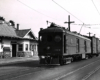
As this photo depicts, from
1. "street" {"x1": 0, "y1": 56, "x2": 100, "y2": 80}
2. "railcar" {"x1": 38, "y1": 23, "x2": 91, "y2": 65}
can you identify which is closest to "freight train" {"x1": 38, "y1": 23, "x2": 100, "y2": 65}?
"railcar" {"x1": 38, "y1": 23, "x2": 91, "y2": 65}

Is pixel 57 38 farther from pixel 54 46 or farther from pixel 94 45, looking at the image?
pixel 94 45

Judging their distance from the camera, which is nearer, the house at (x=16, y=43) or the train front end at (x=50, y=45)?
the train front end at (x=50, y=45)

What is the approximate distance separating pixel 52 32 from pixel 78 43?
6.15 m

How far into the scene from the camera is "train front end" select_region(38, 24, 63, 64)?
1717 centimetres

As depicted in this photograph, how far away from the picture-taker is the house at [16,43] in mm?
29370

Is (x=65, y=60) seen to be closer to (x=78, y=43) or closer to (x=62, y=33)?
(x=62, y=33)

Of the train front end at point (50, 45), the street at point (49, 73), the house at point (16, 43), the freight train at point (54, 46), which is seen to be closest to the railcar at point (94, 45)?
the house at point (16, 43)

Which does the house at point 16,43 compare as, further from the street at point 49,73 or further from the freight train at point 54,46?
the street at point 49,73

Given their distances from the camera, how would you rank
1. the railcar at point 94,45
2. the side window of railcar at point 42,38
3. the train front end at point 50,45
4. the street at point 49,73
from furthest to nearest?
the railcar at point 94,45 → the side window of railcar at point 42,38 → the train front end at point 50,45 → the street at point 49,73

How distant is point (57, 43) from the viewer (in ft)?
57.6

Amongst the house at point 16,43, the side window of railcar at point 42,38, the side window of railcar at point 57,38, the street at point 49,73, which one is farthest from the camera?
the house at point 16,43

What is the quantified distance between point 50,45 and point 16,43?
16.5 m

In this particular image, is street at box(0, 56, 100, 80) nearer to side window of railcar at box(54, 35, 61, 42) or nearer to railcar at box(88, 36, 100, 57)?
side window of railcar at box(54, 35, 61, 42)

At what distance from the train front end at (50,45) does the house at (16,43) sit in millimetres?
11974
